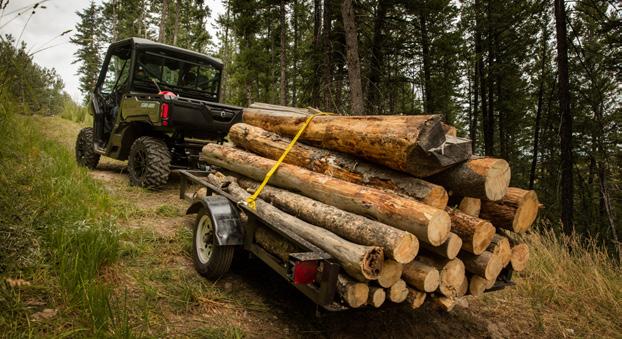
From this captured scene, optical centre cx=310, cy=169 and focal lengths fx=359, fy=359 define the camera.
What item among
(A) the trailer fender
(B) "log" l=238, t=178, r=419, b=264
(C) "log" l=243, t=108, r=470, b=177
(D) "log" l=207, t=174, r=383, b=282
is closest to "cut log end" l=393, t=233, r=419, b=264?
(B) "log" l=238, t=178, r=419, b=264

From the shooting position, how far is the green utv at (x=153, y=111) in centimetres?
608

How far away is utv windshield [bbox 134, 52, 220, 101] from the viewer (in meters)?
7.23

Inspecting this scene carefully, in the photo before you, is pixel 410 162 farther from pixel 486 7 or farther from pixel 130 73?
pixel 486 7

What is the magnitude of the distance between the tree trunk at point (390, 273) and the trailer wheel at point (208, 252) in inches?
57.7

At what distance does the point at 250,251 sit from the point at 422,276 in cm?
147

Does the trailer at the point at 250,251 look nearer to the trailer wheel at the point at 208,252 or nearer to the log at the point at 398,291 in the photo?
the trailer wheel at the point at 208,252

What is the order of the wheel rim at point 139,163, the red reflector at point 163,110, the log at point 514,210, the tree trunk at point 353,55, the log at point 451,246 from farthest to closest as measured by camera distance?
the tree trunk at point 353,55, the wheel rim at point 139,163, the red reflector at point 163,110, the log at point 514,210, the log at point 451,246

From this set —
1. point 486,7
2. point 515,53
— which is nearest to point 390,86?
point 486,7

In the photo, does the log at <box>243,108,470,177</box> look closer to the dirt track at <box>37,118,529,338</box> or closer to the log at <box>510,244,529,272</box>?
the log at <box>510,244,529,272</box>

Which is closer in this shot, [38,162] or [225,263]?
[225,263]

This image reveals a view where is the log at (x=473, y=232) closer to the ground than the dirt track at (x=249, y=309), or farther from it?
farther from it

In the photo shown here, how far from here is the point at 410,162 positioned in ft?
9.02

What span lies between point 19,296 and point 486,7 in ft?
72.9

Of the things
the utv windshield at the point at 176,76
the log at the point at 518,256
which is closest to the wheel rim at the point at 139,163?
the utv windshield at the point at 176,76
